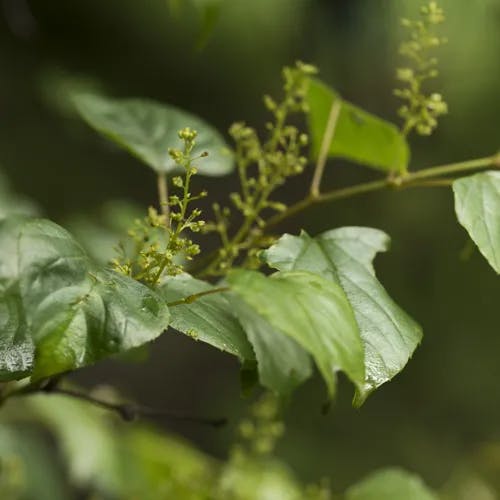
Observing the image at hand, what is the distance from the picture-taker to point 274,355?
489 mm

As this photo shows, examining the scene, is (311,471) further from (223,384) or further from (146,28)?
(146,28)

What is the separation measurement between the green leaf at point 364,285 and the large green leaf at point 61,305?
0.11 meters

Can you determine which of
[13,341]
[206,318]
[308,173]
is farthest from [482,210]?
[308,173]

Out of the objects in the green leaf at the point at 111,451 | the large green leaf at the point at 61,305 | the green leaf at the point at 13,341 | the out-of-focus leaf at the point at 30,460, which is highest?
the large green leaf at the point at 61,305

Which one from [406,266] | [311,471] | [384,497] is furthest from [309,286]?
[311,471]

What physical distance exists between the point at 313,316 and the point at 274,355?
61mm

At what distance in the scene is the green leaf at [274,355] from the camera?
48cm

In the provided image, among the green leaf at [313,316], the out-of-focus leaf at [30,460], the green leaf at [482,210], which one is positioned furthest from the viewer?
the out-of-focus leaf at [30,460]

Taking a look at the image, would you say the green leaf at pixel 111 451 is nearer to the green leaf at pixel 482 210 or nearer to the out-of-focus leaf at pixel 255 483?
the out-of-focus leaf at pixel 255 483

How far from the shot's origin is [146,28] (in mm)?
1914

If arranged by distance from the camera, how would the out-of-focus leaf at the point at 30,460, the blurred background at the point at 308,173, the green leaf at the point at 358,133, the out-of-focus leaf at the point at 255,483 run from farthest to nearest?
the blurred background at the point at 308,173 → the out-of-focus leaf at the point at 30,460 → the out-of-focus leaf at the point at 255,483 → the green leaf at the point at 358,133

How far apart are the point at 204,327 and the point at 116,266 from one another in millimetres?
71

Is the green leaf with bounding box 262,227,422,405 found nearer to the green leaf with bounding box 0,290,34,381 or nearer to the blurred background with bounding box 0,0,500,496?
the green leaf with bounding box 0,290,34,381

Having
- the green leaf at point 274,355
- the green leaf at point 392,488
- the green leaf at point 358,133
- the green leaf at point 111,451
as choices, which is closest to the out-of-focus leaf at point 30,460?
the green leaf at point 111,451
